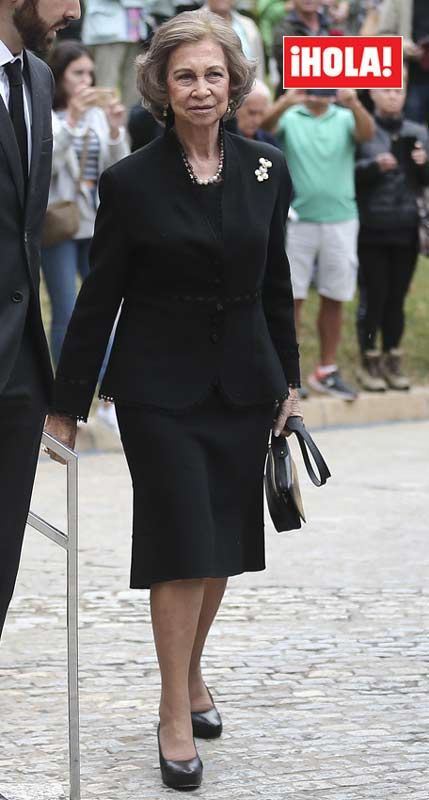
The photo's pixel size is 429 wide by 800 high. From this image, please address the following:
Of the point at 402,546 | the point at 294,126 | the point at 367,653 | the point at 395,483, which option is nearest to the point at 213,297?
the point at 367,653

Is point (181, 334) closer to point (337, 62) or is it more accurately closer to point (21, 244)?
point (21, 244)

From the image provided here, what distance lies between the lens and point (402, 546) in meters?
8.34

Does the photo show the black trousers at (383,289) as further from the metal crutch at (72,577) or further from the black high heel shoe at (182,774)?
the metal crutch at (72,577)

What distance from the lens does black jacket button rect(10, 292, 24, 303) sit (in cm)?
448

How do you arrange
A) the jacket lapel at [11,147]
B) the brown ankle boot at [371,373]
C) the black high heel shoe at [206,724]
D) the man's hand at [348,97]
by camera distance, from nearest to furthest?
the jacket lapel at [11,147] < the black high heel shoe at [206,724] < the man's hand at [348,97] < the brown ankle boot at [371,373]

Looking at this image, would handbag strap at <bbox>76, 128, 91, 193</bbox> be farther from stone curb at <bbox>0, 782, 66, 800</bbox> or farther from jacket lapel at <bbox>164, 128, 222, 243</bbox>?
stone curb at <bbox>0, 782, 66, 800</bbox>

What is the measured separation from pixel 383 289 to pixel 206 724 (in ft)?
24.9

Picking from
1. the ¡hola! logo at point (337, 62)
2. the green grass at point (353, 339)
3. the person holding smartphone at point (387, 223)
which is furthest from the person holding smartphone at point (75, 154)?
the ¡hola! logo at point (337, 62)

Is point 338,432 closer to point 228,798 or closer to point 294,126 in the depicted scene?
point 294,126

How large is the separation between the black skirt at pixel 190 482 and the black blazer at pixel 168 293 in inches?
2.3

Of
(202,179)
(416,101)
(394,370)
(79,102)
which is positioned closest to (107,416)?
(79,102)

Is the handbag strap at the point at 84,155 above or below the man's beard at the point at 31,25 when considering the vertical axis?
below

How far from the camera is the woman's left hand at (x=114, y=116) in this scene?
35.7 feet

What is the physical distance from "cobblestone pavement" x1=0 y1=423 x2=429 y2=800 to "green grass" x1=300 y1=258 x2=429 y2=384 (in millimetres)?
4123
